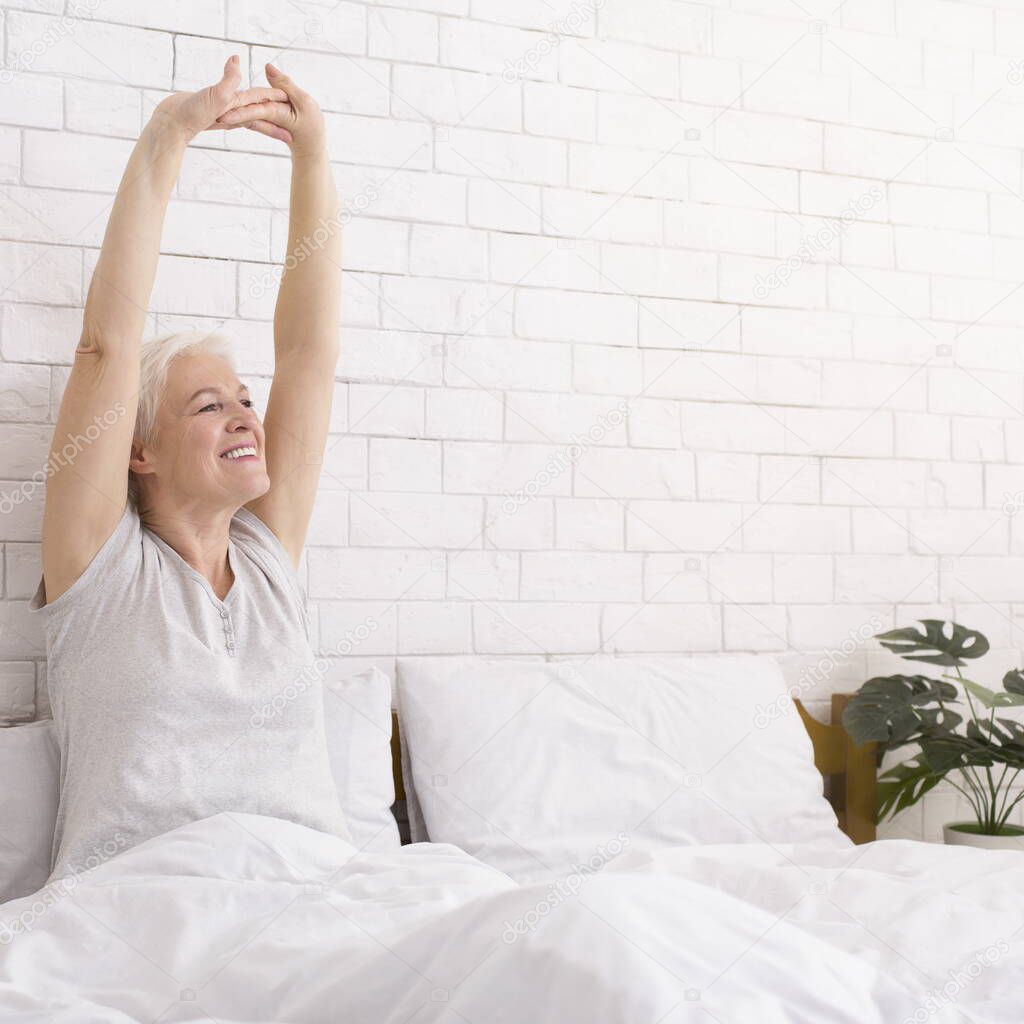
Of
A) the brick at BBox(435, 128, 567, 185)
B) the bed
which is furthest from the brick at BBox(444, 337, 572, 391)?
the bed

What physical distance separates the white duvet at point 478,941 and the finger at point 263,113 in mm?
1029

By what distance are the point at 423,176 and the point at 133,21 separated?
1.91ft

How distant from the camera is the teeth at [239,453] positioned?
1.81 m

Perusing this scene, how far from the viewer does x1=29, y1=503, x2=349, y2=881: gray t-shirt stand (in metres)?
1.60

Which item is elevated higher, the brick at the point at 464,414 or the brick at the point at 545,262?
the brick at the point at 545,262

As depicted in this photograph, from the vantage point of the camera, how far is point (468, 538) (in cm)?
223

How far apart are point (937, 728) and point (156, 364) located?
1.58 metres

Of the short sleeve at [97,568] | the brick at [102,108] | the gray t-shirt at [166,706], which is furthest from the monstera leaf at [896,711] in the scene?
the brick at [102,108]

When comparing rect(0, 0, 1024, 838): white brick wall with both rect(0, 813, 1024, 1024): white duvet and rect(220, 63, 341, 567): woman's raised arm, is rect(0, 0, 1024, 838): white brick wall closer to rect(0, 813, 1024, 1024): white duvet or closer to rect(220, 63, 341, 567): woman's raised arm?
rect(220, 63, 341, 567): woman's raised arm

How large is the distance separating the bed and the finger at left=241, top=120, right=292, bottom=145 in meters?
1.05

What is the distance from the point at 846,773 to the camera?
2357 mm

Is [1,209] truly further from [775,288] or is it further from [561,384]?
[775,288]

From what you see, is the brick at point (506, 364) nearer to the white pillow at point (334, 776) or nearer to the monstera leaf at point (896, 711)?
the white pillow at point (334, 776)

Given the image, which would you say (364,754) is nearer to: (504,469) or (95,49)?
(504,469)
